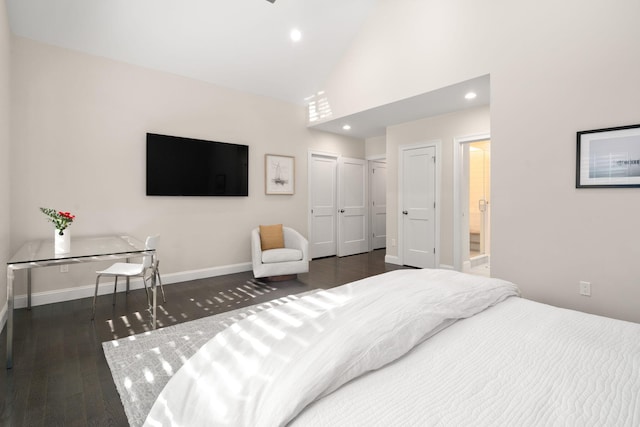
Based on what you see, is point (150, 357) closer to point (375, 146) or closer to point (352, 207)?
point (352, 207)

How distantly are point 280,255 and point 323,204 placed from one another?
2008 millimetres

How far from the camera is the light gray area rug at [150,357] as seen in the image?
1.77 meters

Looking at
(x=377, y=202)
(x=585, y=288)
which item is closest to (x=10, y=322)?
(x=585, y=288)

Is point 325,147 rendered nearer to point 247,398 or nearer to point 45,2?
point 45,2

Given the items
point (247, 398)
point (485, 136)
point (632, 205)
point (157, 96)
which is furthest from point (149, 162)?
point (632, 205)

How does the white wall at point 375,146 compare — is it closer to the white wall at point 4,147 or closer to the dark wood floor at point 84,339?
the dark wood floor at point 84,339

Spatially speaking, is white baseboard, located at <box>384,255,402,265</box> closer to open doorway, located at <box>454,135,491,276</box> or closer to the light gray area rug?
open doorway, located at <box>454,135,491,276</box>

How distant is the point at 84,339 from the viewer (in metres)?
2.56

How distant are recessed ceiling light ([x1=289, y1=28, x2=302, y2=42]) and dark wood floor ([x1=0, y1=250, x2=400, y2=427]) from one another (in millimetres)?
3402

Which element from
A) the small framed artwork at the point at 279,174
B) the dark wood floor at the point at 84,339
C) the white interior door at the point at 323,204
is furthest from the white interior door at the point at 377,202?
the dark wood floor at the point at 84,339

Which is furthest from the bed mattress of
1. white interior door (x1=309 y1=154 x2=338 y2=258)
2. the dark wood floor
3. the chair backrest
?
white interior door (x1=309 y1=154 x2=338 y2=258)

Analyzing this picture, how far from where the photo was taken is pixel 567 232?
2.86 m

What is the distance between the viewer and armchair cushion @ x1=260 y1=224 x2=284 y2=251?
464 cm

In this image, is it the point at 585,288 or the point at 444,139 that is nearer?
the point at 585,288
